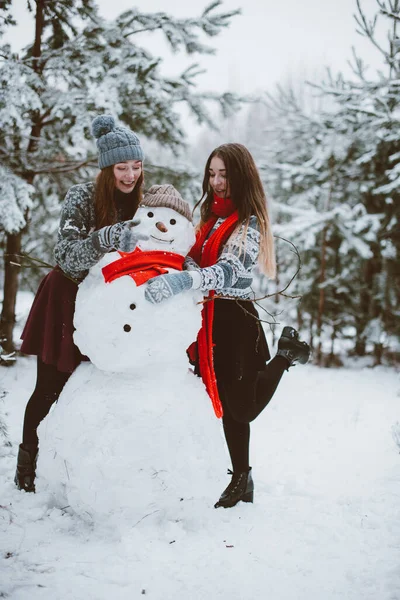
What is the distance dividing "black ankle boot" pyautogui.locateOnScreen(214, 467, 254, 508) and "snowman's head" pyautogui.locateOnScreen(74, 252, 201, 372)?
104 cm

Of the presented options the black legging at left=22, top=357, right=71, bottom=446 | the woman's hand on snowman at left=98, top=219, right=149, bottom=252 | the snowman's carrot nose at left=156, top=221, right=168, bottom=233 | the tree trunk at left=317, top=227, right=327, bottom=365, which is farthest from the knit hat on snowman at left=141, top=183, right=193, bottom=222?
the tree trunk at left=317, top=227, right=327, bottom=365

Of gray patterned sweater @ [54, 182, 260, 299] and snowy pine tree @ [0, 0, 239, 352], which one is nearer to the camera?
gray patterned sweater @ [54, 182, 260, 299]

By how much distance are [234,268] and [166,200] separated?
51 centimetres

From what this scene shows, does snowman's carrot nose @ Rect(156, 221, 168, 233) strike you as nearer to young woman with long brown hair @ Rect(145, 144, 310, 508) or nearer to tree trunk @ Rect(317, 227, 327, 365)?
young woman with long brown hair @ Rect(145, 144, 310, 508)

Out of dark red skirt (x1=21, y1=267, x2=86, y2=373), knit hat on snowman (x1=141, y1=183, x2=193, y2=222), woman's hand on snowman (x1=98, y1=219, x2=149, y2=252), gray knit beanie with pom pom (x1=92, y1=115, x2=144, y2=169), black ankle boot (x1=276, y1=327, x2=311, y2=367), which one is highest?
gray knit beanie with pom pom (x1=92, y1=115, x2=144, y2=169)

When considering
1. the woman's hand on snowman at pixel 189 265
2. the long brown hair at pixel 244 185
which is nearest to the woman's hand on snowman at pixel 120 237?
the woman's hand on snowman at pixel 189 265

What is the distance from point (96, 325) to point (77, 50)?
171 inches

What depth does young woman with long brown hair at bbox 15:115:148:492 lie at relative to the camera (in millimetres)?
2443

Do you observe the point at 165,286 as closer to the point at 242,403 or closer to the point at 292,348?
the point at 242,403

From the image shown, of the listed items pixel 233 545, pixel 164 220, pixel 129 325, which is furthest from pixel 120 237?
pixel 233 545

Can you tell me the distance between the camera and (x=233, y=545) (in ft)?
7.70

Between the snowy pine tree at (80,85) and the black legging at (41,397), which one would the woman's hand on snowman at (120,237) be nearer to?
the black legging at (41,397)

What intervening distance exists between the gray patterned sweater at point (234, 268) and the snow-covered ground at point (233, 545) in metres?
1.15

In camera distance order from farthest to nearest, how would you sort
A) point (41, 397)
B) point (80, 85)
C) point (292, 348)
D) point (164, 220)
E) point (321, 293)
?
point (321, 293)
point (80, 85)
point (292, 348)
point (41, 397)
point (164, 220)
